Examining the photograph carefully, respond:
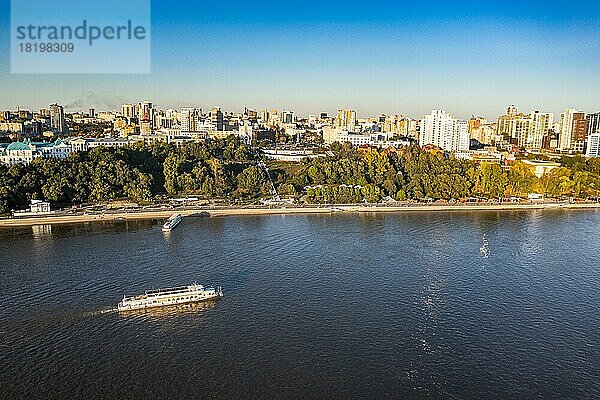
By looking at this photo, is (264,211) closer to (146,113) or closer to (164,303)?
(164,303)

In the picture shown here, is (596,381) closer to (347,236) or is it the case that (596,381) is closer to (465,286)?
(465,286)

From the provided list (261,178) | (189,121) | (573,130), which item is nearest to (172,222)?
(261,178)

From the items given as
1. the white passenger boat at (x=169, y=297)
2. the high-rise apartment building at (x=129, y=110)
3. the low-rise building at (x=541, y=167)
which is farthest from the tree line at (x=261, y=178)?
the high-rise apartment building at (x=129, y=110)

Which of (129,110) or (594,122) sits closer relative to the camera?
(594,122)

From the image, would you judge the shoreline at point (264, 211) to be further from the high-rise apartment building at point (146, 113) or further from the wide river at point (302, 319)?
the high-rise apartment building at point (146, 113)

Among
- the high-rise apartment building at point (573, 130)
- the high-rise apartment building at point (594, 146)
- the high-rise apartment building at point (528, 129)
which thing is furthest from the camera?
the high-rise apartment building at point (528, 129)

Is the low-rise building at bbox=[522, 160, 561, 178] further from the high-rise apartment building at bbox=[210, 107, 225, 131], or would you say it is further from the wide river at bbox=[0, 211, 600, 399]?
the high-rise apartment building at bbox=[210, 107, 225, 131]
